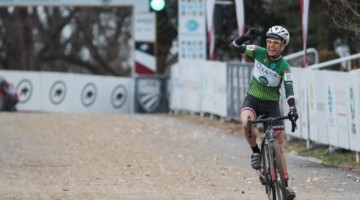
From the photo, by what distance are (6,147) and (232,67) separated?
24.0ft

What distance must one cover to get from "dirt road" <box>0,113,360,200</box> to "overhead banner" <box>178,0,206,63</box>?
6816 millimetres

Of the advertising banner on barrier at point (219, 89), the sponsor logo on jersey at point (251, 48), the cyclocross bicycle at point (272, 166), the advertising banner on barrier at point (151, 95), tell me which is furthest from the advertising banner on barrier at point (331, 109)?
the advertising banner on barrier at point (151, 95)

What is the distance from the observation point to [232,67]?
2408 centimetres

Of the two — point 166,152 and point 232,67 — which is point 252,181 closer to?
point 166,152

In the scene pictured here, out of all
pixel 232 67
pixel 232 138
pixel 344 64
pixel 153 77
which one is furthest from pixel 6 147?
pixel 153 77

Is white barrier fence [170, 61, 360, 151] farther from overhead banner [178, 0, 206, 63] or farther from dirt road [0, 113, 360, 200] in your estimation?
overhead banner [178, 0, 206, 63]

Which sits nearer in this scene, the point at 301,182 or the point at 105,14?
the point at 301,182

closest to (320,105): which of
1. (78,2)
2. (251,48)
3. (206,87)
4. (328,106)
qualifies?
(328,106)

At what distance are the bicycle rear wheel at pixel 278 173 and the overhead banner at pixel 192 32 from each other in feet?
63.5

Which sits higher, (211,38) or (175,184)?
(211,38)

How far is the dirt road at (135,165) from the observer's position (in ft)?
42.8

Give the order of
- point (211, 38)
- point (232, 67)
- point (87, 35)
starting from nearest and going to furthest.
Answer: point (232, 67) < point (211, 38) < point (87, 35)

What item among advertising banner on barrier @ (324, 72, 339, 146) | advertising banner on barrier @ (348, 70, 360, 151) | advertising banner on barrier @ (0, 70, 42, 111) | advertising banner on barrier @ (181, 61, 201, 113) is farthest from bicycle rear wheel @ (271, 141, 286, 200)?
advertising banner on barrier @ (0, 70, 42, 111)

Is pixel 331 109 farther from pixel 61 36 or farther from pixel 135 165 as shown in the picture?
pixel 61 36
